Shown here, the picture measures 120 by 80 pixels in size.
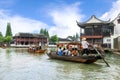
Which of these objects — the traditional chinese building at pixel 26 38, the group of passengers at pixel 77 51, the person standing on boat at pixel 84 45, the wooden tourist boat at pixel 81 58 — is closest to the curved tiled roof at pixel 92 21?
the group of passengers at pixel 77 51

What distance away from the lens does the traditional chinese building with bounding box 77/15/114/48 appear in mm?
45875

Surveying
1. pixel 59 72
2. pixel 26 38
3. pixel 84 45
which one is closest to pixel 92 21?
pixel 84 45

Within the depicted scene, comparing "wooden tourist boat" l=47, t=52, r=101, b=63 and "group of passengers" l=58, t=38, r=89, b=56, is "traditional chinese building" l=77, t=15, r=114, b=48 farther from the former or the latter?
"wooden tourist boat" l=47, t=52, r=101, b=63

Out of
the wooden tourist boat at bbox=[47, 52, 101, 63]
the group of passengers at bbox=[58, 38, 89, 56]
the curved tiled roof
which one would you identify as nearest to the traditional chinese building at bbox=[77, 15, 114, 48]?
the curved tiled roof

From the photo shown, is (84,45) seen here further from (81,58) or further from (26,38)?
(26,38)

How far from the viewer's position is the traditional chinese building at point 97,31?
45.9 metres

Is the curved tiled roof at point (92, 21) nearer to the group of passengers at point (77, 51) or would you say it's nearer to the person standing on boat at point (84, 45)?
the group of passengers at point (77, 51)

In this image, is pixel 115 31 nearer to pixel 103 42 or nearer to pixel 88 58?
pixel 103 42

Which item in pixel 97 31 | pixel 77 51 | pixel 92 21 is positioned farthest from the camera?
pixel 92 21

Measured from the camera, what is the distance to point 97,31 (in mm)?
46406

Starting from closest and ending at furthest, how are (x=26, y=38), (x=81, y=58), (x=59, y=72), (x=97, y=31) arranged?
(x=59, y=72) < (x=81, y=58) < (x=97, y=31) < (x=26, y=38)

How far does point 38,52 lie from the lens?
3750cm

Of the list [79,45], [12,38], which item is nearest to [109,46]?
[79,45]

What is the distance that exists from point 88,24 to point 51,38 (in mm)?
58594
